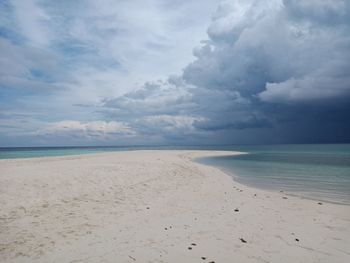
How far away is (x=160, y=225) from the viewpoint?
844cm

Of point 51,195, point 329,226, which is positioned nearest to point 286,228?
point 329,226

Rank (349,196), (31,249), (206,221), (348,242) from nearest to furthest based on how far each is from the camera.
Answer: (31,249) → (348,242) → (206,221) → (349,196)

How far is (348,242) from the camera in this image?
7.05 m

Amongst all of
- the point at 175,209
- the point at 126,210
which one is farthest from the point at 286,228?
the point at 126,210

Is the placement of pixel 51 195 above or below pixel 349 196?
above

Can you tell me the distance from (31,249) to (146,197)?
20.7ft

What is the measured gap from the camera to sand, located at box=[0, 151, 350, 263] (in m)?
6.34

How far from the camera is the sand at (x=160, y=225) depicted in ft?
20.8

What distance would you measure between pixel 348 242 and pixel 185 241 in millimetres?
4629

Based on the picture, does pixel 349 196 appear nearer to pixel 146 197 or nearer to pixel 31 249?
pixel 146 197

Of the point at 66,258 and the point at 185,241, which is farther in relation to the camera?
the point at 185,241

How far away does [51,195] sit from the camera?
11.7 metres

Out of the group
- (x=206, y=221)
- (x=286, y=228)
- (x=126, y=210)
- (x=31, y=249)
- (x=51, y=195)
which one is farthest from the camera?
(x=51, y=195)

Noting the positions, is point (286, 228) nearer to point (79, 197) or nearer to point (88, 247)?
point (88, 247)
